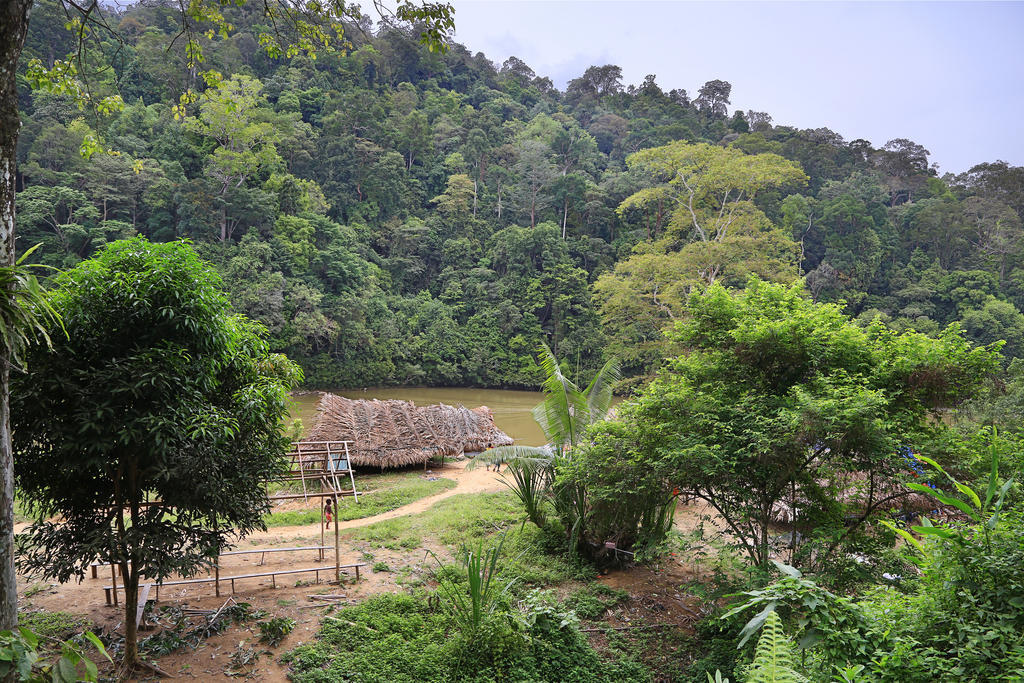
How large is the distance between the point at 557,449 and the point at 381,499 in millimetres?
4806

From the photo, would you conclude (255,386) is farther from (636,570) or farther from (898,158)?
(898,158)

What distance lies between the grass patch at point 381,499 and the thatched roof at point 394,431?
621mm

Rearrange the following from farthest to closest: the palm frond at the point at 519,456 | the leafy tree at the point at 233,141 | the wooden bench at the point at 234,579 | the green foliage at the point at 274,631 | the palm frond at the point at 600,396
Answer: the leafy tree at the point at 233,141 < the palm frond at the point at 600,396 < the palm frond at the point at 519,456 < the wooden bench at the point at 234,579 < the green foliage at the point at 274,631

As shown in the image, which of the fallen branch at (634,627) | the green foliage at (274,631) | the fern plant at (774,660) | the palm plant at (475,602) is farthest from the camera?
the fallen branch at (634,627)

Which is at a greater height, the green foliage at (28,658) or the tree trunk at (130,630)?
the green foliage at (28,658)

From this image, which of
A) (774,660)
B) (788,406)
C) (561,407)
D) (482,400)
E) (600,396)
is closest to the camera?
(774,660)

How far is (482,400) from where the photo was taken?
2641 centimetres

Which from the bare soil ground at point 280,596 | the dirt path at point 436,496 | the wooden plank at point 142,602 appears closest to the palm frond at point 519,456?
the bare soil ground at point 280,596

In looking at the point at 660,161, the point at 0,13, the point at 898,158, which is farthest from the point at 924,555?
the point at 898,158

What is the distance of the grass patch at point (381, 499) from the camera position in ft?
33.1

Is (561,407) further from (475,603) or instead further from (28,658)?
(28,658)

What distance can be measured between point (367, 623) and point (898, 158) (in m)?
46.6

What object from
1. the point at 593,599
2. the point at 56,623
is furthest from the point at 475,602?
the point at 56,623

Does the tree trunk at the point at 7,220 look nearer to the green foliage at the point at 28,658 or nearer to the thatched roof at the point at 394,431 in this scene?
the green foliage at the point at 28,658
